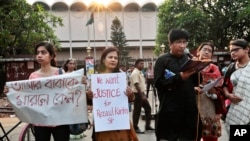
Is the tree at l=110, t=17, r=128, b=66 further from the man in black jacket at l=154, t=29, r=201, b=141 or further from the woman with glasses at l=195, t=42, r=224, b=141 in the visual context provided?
the man in black jacket at l=154, t=29, r=201, b=141

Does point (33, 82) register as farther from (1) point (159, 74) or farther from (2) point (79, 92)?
(1) point (159, 74)

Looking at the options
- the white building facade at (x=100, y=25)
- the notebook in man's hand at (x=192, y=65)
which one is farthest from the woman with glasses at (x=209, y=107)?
the white building facade at (x=100, y=25)

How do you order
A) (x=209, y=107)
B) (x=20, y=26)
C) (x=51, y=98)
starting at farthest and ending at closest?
(x=20, y=26), (x=209, y=107), (x=51, y=98)

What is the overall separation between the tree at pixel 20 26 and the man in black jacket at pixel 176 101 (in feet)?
52.2

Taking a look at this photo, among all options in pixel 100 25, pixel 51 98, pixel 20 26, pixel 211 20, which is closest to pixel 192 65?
pixel 51 98

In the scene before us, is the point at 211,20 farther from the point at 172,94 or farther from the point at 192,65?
the point at 192,65

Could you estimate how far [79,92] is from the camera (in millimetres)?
4258

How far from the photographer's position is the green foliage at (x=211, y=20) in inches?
1281

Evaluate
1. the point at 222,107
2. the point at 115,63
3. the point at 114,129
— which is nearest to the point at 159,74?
the point at 115,63

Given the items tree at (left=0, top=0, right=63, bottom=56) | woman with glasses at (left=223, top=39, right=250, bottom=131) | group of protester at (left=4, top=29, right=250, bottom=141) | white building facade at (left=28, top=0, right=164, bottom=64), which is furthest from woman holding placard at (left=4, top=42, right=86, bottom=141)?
white building facade at (left=28, top=0, right=164, bottom=64)

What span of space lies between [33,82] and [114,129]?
1.01 meters

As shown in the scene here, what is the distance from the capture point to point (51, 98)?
4301 millimetres

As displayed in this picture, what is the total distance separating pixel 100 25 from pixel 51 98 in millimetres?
73480

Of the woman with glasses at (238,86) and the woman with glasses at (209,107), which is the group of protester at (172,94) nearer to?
the woman with glasses at (238,86)
